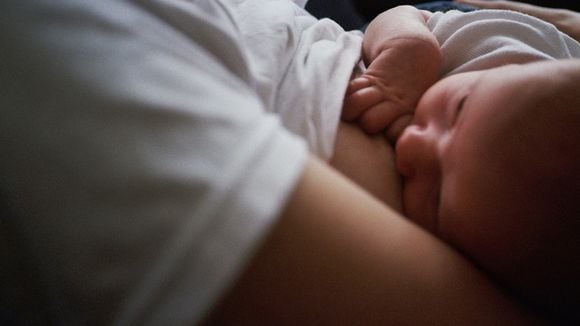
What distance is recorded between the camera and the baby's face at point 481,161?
43 cm

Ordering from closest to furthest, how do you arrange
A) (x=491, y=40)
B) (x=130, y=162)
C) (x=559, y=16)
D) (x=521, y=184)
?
1. (x=130, y=162)
2. (x=521, y=184)
3. (x=491, y=40)
4. (x=559, y=16)

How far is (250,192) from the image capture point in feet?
0.87

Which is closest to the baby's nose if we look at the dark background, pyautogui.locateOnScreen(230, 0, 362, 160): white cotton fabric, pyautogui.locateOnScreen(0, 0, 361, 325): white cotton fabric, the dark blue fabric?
pyautogui.locateOnScreen(230, 0, 362, 160): white cotton fabric

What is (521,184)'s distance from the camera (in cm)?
43

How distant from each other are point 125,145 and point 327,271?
166 millimetres

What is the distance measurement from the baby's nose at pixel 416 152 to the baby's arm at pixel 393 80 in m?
0.04

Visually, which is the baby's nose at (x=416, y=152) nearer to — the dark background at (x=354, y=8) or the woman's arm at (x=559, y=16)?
the dark background at (x=354, y=8)

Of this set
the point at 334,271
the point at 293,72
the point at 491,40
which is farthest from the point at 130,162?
the point at 491,40

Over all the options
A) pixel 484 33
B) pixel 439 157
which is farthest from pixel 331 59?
pixel 484 33

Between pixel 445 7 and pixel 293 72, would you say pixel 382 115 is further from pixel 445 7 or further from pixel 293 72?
pixel 445 7

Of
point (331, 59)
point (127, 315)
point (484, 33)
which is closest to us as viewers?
point (127, 315)

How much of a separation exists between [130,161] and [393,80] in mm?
438

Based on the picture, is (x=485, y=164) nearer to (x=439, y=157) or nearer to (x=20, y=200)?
(x=439, y=157)

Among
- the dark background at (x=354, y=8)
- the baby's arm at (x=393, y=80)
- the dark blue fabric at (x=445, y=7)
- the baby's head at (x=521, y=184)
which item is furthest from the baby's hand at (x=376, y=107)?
the dark blue fabric at (x=445, y=7)
